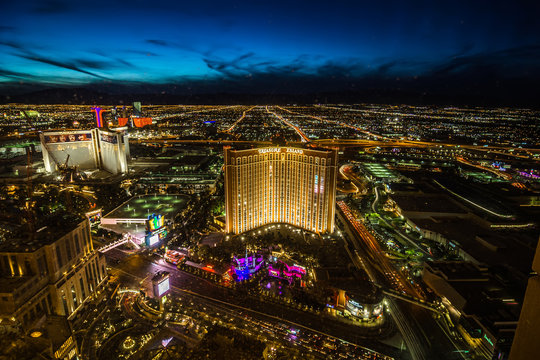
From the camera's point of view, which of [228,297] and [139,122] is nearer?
[228,297]

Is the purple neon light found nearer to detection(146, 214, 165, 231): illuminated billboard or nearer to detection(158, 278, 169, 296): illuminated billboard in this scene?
detection(146, 214, 165, 231): illuminated billboard

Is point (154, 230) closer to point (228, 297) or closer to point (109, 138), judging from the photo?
point (228, 297)

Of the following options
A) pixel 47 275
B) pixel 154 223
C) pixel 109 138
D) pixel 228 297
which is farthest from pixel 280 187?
pixel 109 138

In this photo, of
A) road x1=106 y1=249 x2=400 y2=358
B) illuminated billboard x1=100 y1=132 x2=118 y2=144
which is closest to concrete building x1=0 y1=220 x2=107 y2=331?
road x1=106 y1=249 x2=400 y2=358

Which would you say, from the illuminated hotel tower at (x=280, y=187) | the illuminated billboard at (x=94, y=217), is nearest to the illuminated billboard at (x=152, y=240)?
the illuminated hotel tower at (x=280, y=187)

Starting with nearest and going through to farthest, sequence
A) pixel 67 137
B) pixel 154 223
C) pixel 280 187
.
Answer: pixel 154 223, pixel 280 187, pixel 67 137

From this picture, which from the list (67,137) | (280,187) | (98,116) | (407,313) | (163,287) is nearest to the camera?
(407,313)

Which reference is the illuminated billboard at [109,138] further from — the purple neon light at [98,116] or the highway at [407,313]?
the highway at [407,313]
